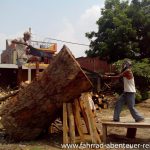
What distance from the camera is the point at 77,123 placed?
8203mm

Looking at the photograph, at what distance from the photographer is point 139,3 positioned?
19.4m

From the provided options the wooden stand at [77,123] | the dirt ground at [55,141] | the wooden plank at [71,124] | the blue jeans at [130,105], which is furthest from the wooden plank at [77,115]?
the blue jeans at [130,105]

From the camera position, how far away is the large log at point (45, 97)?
766cm

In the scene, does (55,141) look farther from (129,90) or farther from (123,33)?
(123,33)

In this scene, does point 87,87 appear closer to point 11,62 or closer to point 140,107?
point 140,107

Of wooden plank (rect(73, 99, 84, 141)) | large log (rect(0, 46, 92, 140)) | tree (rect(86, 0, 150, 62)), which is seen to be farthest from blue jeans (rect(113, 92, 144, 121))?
tree (rect(86, 0, 150, 62))

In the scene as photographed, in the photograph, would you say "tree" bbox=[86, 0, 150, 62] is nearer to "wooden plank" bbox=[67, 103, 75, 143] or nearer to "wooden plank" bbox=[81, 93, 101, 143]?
"wooden plank" bbox=[81, 93, 101, 143]

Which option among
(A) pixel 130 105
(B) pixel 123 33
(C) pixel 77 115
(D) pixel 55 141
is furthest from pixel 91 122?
(B) pixel 123 33

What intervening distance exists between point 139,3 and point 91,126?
43.2ft

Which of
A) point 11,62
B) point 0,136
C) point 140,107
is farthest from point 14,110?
point 11,62

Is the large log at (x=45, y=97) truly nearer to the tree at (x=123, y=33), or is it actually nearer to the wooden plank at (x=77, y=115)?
the wooden plank at (x=77, y=115)

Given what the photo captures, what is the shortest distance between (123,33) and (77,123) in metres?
11.1

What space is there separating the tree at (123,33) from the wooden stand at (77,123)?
413 inches

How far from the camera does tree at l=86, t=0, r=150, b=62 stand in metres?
18.5
